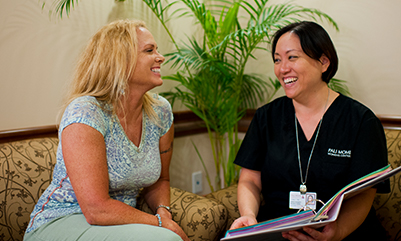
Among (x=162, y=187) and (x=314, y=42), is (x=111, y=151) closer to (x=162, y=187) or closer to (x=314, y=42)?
(x=162, y=187)

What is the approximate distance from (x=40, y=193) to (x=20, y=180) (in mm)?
105

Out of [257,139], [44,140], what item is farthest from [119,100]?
[257,139]

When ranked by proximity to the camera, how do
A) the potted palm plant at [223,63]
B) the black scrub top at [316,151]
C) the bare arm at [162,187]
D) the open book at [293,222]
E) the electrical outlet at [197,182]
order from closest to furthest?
the open book at [293,222]
the black scrub top at [316,151]
the bare arm at [162,187]
the potted palm plant at [223,63]
the electrical outlet at [197,182]

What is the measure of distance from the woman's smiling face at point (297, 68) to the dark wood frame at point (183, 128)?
2.71 ft

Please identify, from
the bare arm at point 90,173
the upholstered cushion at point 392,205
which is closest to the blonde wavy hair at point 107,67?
the bare arm at point 90,173

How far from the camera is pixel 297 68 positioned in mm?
1458

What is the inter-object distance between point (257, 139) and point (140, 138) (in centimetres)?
56

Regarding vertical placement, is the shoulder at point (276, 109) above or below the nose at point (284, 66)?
below

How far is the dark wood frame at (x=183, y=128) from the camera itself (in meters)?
1.74

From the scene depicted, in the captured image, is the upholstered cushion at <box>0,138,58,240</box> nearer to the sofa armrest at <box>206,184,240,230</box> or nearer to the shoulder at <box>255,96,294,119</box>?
the sofa armrest at <box>206,184,240,230</box>

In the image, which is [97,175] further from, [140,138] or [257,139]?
[257,139]

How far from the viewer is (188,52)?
229 centimetres

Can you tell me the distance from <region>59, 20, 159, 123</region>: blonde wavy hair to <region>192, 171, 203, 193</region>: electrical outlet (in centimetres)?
144

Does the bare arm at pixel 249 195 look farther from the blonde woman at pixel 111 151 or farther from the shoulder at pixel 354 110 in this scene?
the shoulder at pixel 354 110
